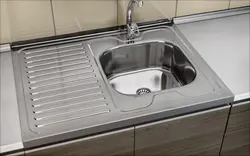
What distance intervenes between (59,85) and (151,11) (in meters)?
0.53

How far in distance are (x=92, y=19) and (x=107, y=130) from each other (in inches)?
21.4

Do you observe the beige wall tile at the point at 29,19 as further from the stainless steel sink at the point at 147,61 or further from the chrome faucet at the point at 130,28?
the chrome faucet at the point at 130,28

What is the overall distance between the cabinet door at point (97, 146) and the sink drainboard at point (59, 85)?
7 centimetres

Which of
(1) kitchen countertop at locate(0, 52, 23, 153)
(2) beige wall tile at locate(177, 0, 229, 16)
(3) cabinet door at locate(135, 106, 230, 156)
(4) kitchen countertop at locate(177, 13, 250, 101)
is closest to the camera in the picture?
(1) kitchen countertop at locate(0, 52, 23, 153)

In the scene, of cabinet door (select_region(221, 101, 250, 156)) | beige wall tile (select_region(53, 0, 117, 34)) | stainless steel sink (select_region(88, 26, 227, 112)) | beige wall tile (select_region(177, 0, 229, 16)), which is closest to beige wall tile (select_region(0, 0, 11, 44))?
beige wall tile (select_region(53, 0, 117, 34))

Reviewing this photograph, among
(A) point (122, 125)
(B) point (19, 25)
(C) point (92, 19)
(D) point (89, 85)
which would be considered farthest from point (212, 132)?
(B) point (19, 25)

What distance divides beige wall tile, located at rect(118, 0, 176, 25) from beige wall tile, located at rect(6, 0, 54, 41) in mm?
286

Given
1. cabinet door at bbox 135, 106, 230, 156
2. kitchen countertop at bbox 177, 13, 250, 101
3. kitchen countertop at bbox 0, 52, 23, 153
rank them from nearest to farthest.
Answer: kitchen countertop at bbox 0, 52, 23, 153, cabinet door at bbox 135, 106, 230, 156, kitchen countertop at bbox 177, 13, 250, 101

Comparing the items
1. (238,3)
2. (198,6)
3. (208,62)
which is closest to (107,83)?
(208,62)

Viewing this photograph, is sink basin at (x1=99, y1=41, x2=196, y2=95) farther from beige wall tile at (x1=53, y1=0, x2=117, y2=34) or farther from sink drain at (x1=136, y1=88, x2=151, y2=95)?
beige wall tile at (x1=53, y1=0, x2=117, y2=34)

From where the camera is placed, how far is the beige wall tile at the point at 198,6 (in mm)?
1601

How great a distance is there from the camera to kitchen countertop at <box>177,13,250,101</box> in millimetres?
1310

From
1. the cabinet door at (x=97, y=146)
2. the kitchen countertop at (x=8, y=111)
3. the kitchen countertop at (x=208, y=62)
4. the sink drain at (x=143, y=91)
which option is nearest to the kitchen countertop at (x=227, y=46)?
the kitchen countertop at (x=208, y=62)

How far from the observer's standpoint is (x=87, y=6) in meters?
1.47
